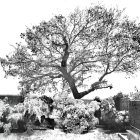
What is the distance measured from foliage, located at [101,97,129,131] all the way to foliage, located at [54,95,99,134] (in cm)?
50

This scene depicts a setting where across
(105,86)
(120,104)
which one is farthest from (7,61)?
(120,104)

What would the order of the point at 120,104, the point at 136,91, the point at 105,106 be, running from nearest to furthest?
the point at 105,106
the point at 120,104
the point at 136,91

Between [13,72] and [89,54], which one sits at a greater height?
[89,54]

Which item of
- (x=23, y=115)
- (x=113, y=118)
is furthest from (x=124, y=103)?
(x=23, y=115)

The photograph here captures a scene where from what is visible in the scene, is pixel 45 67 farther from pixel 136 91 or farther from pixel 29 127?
pixel 29 127

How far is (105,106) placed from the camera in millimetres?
12508

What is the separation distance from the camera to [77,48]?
18.7m

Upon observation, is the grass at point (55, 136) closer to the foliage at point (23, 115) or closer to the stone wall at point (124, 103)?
the foliage at point (23, 115)

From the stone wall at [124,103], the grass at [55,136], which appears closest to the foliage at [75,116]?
the grass at [55,136]

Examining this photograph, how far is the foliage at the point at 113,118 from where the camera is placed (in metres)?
12.1

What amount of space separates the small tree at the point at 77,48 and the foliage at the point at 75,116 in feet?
21.3

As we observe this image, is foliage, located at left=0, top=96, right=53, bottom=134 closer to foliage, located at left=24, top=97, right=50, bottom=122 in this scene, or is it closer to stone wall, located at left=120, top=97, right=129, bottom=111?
foliage, located at left=24, top=97, right=50, bottom=122

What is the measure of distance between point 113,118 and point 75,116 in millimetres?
2140

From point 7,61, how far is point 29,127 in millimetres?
9561
